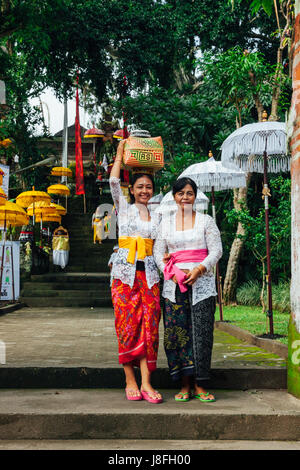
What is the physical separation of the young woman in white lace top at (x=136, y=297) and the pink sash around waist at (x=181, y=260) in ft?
0.44

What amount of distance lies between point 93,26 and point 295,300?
13348mm

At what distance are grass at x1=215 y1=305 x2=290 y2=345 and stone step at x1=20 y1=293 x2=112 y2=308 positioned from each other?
2.78 m

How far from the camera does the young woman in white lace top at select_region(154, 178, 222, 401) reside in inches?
148

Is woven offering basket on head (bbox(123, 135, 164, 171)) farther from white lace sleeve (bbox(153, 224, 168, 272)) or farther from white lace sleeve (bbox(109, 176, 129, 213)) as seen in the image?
white lace sleeve (bbox(153, 224, 168, 272))

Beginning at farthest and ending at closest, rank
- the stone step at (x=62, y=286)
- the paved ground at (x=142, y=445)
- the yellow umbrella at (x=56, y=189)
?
1. the yellow umbrella at (x=56, y=189)
2. the stone step at (x=62, y=286)
3. the paved ground at (x=142, y=445)

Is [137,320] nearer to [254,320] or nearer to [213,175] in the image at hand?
[213,175]

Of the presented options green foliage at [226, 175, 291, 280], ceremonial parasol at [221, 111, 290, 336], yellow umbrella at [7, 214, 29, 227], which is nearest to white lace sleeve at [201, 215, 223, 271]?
ceremonial parasol at [221, 111, 290, 336]

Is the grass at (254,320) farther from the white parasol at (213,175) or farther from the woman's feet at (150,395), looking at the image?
the woman's feet at (150,395)

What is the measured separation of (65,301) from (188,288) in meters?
7.71

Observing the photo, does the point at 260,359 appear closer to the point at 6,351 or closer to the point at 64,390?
the point at 64,390

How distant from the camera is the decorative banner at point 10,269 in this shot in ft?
34.9

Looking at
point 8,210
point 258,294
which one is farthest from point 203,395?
point 258,294

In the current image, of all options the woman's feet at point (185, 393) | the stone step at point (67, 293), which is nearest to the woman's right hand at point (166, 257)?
the woman's feet at point (185, 393)

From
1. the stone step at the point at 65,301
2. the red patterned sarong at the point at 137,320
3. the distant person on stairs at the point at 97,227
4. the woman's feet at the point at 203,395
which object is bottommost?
the stone step at the point at 65,301
